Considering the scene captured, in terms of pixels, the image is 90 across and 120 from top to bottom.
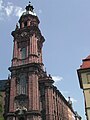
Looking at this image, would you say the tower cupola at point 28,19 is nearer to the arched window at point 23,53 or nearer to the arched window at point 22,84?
the arched window at point 23,53

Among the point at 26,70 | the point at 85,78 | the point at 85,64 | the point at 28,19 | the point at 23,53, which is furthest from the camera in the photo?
the point at 28,19

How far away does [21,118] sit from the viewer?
51469 millimetres

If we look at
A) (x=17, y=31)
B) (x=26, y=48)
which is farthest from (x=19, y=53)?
(x=17, y=31)

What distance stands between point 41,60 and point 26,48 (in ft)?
18.7

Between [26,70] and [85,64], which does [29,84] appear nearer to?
[26,70]

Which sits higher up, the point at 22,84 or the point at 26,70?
the point at 26,70

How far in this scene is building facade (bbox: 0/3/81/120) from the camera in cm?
5166

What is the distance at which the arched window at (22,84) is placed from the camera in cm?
5391

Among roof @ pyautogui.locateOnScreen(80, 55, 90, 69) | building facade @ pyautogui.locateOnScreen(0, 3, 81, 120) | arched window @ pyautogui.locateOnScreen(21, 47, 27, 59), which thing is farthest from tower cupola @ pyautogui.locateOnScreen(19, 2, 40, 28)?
roof @ pyautogui.locateOnScreen(80, 55, 90, 69)

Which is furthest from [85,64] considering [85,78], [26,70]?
[26,70]

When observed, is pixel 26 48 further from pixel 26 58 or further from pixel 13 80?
pixel 13 80

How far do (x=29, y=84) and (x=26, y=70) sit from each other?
347 cm

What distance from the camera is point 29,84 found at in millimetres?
53312

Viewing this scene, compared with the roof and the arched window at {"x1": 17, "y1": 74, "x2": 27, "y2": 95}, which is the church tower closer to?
the arched window at {"x1": 17, "y1": 74, "x2": 27, "y2": 95}
